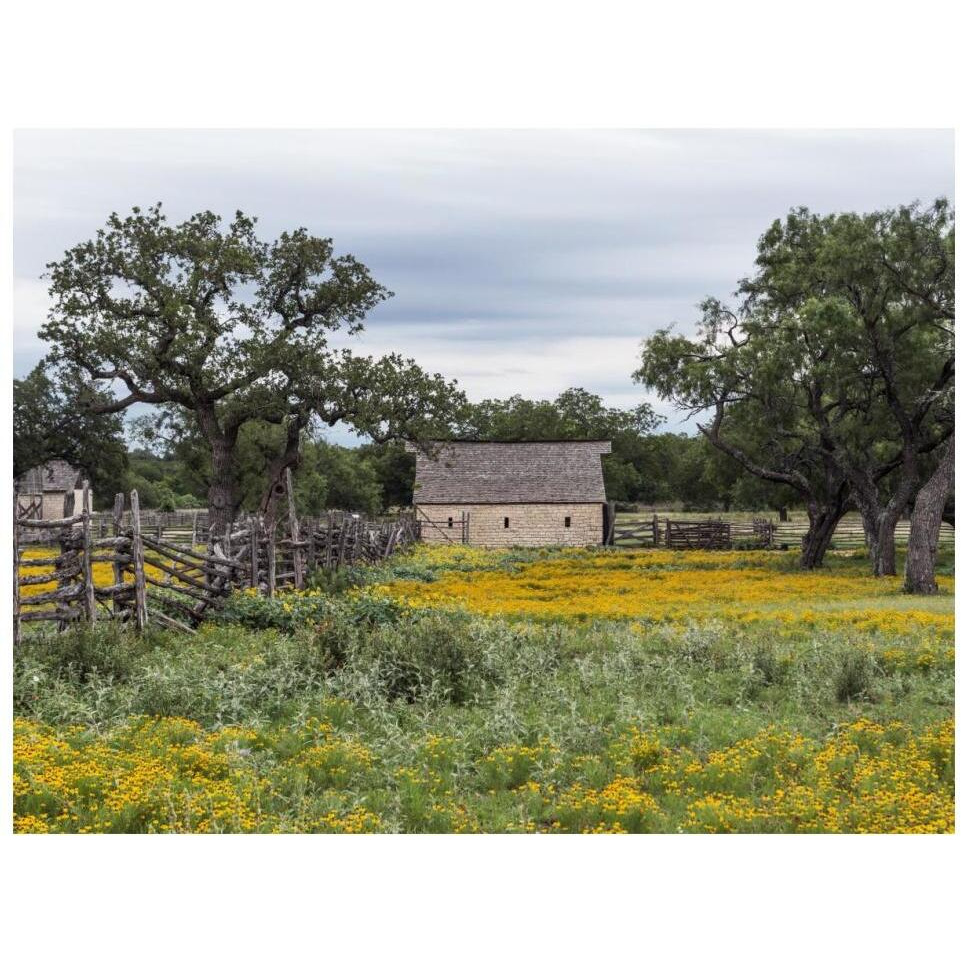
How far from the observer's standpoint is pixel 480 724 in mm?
10688

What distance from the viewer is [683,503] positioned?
269 feet

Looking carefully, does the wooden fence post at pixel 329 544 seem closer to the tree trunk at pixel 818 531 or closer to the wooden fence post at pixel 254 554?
the wooden fence post at pixel 254 554

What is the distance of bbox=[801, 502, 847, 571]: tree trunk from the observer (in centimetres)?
3359

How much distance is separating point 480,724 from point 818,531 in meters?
25.7

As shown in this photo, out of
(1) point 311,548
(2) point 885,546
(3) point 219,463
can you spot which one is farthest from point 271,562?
(2) point 885,546

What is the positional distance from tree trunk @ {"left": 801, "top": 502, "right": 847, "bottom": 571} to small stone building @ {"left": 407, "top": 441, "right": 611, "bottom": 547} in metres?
18.1

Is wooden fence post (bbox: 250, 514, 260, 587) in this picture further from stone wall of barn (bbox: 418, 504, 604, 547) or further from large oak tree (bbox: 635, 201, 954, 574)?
stone wall of barn (bbox: 418, 504, 604, 547)

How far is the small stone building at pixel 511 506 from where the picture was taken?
169ft

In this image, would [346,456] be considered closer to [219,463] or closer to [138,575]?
[219,463]

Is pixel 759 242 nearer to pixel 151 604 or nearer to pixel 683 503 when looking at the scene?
pixel 151 604

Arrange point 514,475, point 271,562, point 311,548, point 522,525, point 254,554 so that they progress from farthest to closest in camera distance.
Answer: point 514,475 → point 522,525 → point 311,548 → point 271,562 → point 254,554
